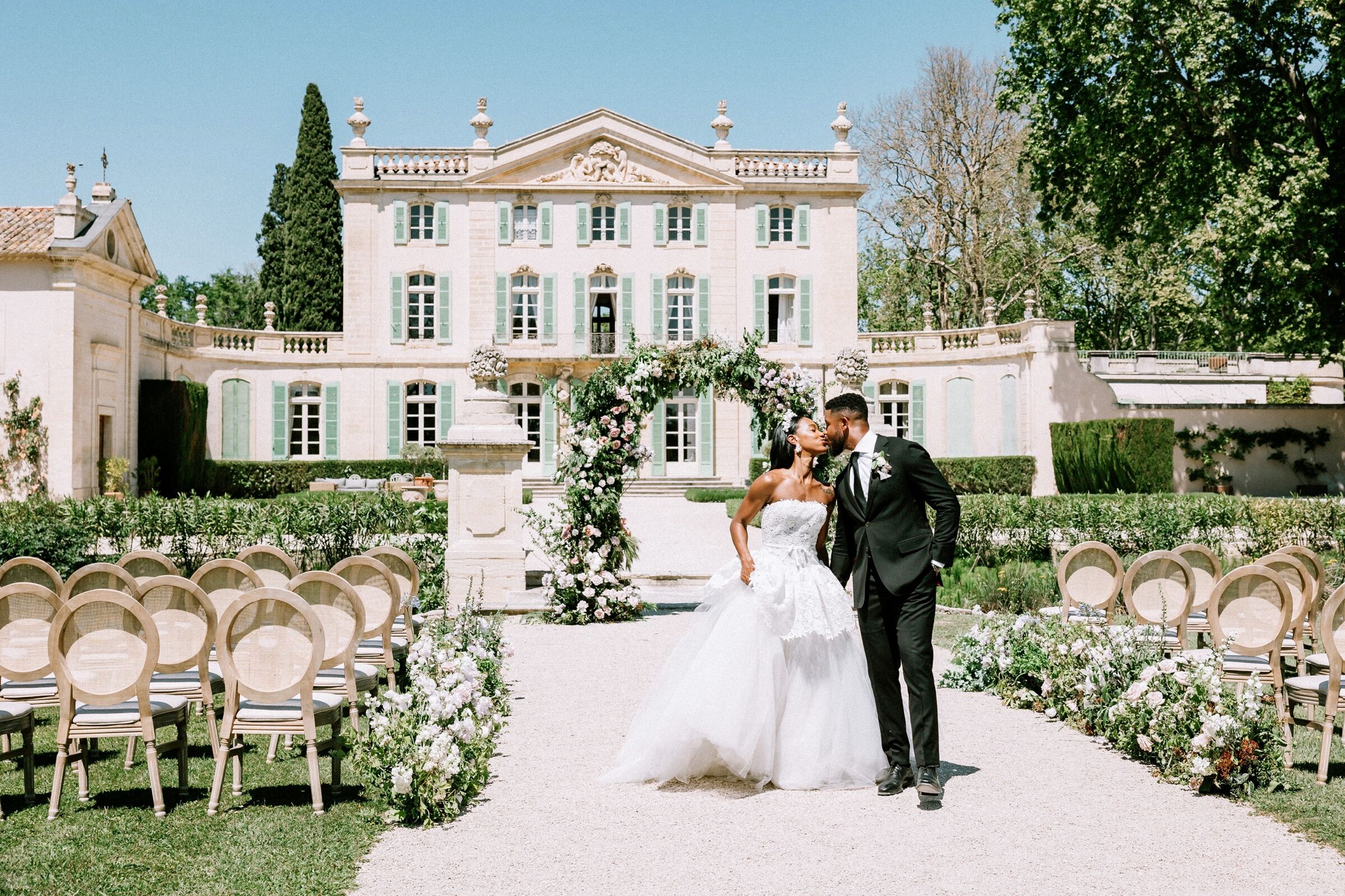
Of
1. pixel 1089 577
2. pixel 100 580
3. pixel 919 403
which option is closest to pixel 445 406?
pixel 919 403

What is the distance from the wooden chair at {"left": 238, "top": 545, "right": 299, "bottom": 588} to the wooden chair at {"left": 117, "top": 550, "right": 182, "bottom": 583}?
405 mm

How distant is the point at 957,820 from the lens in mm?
4117

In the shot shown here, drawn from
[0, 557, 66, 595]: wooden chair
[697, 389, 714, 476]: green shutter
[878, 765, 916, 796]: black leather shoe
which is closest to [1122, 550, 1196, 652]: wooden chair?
[878, 765, 916, 796]: black leather shoe

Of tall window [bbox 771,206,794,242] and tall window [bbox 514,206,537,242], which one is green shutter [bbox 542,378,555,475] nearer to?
tall window [bbox 514,206,537,242]

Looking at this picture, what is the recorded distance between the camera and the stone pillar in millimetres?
10312

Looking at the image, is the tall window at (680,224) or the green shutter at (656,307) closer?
the green shutter at (656,307)

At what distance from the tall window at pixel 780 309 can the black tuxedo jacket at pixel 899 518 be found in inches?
1024

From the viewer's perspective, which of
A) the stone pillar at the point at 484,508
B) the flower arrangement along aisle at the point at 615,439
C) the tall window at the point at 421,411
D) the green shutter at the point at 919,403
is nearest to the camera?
the flower arrangement along aisle at the point at 615,439

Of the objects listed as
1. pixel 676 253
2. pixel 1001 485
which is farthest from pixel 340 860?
pixel 676 253

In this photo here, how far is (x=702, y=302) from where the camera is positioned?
30.0 m

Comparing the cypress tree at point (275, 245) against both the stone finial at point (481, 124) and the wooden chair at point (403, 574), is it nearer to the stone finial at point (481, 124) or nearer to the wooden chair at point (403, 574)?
the stone finial at point (481, 124)

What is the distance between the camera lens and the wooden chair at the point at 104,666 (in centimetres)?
424

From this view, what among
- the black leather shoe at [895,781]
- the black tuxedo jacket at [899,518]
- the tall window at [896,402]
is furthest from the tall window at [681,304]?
the black leather shoe at [895,781]

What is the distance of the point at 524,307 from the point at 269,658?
2618 cm
